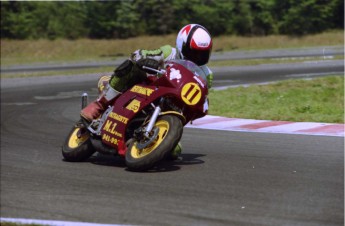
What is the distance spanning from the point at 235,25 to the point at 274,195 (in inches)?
1297

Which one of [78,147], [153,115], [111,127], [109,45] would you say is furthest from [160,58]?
[109,45]

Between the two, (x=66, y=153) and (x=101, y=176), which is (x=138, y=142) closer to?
(x=101, y=176)

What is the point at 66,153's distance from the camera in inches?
294

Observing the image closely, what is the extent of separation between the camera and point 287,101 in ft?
42.3

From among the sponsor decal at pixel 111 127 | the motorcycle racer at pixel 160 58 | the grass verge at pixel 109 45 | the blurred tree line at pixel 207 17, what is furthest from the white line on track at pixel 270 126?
the blurred tree line at pixel 207 17

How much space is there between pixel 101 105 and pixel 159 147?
1302mm

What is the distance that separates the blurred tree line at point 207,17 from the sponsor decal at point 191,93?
28776mm

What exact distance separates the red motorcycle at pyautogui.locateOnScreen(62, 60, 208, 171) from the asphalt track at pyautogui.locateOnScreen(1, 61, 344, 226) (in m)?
0.22

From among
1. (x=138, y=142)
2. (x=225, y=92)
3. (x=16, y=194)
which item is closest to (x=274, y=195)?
(x=138, y=142)

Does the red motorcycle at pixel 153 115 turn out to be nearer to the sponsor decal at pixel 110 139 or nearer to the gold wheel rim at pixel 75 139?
the sponsor decal at pixel 110 139

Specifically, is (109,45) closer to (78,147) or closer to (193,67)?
(78,147)

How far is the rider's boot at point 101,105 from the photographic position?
24.0ft

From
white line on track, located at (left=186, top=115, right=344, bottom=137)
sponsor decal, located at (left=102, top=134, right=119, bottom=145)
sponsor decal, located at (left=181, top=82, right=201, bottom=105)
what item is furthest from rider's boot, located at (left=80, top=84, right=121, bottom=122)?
white line on track, located at (left=186, top=115, right=344, bottom=137)

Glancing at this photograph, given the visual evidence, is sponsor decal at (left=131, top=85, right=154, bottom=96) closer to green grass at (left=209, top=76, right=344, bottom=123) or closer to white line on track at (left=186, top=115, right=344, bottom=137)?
white line on track at (left=186, top=115, right=344, bottom=137)
